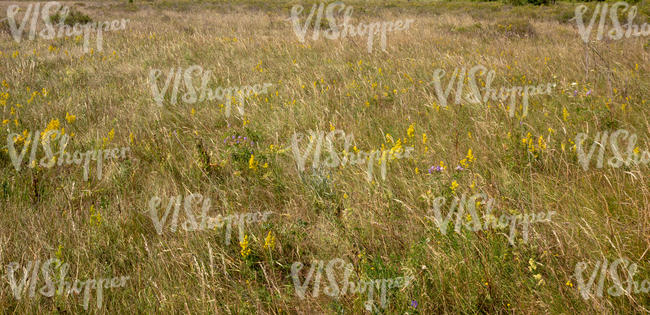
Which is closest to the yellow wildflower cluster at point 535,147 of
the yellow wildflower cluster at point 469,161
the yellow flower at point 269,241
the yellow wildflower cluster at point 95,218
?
the yellow wildflower cluster at point 469,161

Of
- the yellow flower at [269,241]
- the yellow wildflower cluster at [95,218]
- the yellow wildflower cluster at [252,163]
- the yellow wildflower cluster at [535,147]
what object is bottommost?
the yellow wildflower cluster at [95,218]

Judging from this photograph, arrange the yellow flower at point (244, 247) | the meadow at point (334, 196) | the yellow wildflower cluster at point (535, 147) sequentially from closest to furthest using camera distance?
the meadow at point (334, 196) < the yellow flower at point (244, 247) < the yellow wildflower cluster at point (535, 147)

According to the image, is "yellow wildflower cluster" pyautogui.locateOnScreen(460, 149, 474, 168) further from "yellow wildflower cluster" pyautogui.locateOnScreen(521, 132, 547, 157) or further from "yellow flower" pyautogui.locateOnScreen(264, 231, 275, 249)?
"yellow flower" pyautogui.locateOnScreen(264, 231, 275, 249)

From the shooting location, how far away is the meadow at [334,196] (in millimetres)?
1641

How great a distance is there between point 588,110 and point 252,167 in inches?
106

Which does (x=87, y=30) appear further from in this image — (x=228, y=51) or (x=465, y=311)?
(x=465, y=311)

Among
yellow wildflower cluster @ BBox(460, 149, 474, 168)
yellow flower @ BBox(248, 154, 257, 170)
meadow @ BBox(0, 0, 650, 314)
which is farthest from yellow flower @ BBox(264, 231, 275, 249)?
yellow wildflower cluster @ BBox(460, 149, 474, 168)

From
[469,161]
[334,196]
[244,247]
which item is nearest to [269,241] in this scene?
[244,247]

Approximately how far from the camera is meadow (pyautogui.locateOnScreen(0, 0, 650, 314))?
1641 millimetres

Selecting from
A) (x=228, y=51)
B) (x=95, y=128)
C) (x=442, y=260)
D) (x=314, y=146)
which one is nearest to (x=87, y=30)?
(x=228, y=51)

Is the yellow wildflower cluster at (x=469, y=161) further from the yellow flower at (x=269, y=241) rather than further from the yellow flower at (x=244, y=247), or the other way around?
the yellow flower at (x=244, y=247)

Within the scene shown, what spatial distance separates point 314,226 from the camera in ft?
7.10

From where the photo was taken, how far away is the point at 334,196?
242 cm

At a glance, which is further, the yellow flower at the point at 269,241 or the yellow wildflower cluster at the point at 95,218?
the yellow wildflower cluster at the point at 95,218
